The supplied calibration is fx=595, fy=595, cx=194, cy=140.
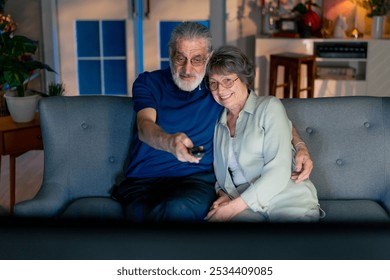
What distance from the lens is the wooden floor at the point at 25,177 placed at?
3.56 m

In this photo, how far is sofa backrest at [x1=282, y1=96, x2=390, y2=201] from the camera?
216cm

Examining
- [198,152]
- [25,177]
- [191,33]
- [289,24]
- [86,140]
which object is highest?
[289,24]

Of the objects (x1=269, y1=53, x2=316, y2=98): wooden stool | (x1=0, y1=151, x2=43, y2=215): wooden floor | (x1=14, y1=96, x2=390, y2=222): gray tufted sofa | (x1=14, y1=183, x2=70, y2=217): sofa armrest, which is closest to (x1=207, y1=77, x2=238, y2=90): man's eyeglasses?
(x1=14, y1=96, x2=390, y2=222): gray tufted sofa

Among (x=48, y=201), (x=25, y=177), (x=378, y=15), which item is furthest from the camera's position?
(x=378, y=15)

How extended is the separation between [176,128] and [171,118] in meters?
0.04

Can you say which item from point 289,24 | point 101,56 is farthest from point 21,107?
point 289,24

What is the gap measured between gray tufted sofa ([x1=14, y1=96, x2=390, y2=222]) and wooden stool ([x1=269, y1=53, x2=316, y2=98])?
2777 mm

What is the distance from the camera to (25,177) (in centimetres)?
393

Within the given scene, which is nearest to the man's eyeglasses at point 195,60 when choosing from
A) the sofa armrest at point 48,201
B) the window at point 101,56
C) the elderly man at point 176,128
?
the elderly man at point 176,128

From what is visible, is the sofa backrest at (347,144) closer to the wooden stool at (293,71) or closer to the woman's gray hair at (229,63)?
the woman's gray hair at (229,63)

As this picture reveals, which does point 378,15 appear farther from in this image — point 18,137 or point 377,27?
point 18,137

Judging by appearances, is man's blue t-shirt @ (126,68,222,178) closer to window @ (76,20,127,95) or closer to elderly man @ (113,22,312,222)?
elderly man @ (113,22,312,222)
